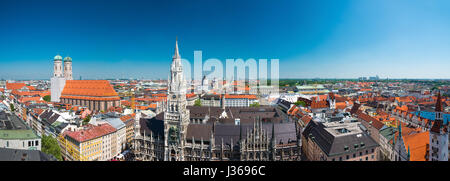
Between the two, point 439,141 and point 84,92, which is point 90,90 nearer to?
point 84,92

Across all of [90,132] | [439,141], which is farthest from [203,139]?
[439,141]

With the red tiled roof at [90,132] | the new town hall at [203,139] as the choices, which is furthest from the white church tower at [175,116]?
the red tiled roof at [90,132]

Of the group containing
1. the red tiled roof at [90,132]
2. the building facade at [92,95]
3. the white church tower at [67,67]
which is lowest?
the red tiled roof at [90,132]

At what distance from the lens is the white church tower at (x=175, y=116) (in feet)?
115

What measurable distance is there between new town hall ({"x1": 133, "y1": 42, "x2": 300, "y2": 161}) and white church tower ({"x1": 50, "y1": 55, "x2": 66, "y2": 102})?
73624mm

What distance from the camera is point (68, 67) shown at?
330 ft

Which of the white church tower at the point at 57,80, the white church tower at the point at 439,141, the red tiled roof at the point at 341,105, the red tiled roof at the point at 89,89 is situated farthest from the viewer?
the white church tower at the point at 57,80

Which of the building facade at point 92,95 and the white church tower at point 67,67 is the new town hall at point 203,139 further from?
the white church tower at point 67,67

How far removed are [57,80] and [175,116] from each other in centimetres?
8208
